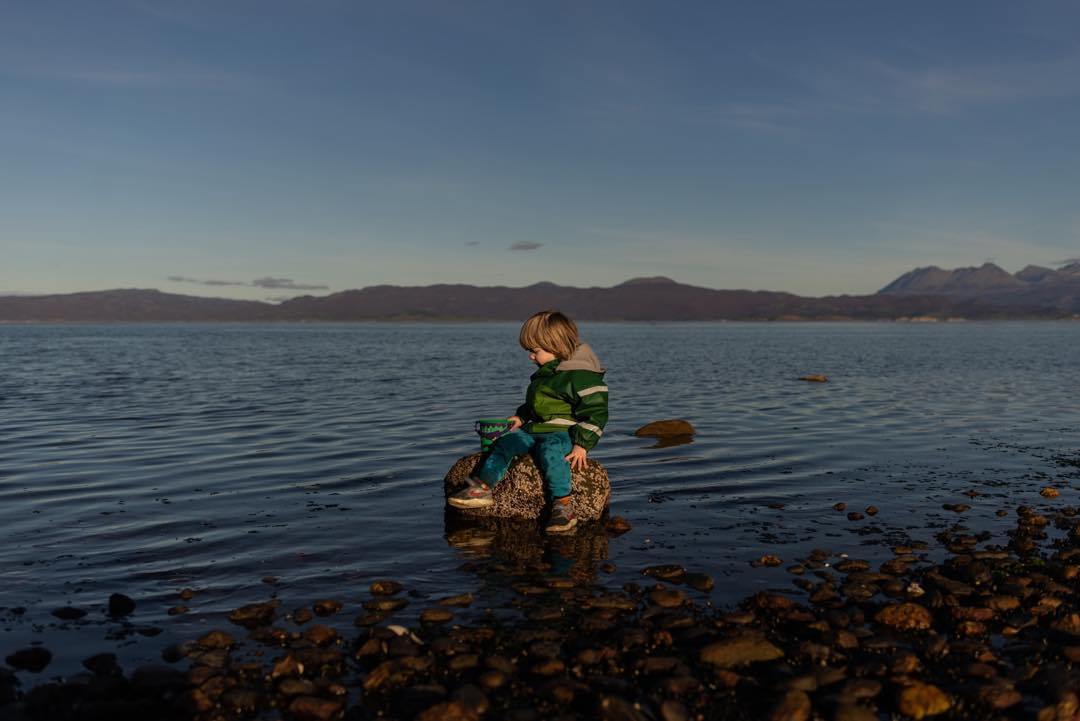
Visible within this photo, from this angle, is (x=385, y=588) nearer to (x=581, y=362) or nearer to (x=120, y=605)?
(x=120, y=605)

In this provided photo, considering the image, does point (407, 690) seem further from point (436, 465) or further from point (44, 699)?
point (436, 465)

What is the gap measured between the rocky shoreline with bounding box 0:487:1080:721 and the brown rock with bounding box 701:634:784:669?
0.05ft

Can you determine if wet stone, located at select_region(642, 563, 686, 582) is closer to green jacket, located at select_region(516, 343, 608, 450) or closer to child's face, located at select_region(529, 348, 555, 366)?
green jacket, located at select_region(516, 343, 608, 450)

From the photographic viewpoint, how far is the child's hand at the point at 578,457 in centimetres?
1007

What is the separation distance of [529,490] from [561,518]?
2.99 feet

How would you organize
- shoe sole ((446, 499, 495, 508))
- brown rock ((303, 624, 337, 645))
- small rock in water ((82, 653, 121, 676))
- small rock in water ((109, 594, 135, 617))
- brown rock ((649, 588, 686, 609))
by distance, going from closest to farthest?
small rock in water ((82, 653, 121, 676))
brown rock ((303, 624, 337, 645))
small rock in water ((109, 594, 135, 617))
brown rock ((649, 588, 686, 609))
shoe sole ((446, 499, 495, 508))

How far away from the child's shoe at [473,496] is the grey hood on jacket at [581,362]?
6.31 feet

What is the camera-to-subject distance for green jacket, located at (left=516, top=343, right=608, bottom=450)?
10.0 metres

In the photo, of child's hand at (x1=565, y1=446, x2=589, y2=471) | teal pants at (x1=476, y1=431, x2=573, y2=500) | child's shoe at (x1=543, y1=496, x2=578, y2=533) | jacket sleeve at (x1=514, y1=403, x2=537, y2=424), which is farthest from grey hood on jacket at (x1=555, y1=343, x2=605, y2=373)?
child's shoe at (x1=543, y1=496, x2=578, y2=533)

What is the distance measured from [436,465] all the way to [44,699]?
1036 centimetres

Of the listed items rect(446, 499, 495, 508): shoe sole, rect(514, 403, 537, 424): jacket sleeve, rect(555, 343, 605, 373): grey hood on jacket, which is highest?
rect(555, 343, 605, 373): grey hood on jacket

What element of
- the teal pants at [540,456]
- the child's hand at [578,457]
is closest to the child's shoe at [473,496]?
the teal pants at [540,456]

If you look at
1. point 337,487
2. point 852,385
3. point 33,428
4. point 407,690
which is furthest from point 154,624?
point 852,385

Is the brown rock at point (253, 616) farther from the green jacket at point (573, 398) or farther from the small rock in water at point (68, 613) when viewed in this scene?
the green jacket at point (573, 398)
